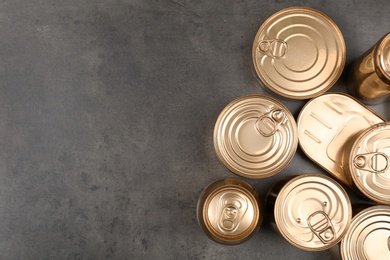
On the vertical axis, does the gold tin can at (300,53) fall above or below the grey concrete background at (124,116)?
above

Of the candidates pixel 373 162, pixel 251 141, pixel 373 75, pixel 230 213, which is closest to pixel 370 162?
pixel 373 162

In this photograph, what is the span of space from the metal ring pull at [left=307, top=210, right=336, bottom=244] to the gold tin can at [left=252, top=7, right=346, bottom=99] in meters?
0.53

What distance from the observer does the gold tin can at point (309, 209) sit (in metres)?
1.58

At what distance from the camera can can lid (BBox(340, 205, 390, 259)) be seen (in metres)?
1.65

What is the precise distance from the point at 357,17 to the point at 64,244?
1804 millimetres

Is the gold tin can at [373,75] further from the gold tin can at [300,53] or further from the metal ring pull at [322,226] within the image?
the metal ring pull at [322,226]

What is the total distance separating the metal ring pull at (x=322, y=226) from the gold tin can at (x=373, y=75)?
598 millimetres

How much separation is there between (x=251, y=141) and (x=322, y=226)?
451 mm

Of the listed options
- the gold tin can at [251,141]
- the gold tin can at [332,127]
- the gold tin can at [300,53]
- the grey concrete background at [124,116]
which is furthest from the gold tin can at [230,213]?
the gold tin can at [300,53]

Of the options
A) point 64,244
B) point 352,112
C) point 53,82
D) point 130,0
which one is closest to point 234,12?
point 130,0

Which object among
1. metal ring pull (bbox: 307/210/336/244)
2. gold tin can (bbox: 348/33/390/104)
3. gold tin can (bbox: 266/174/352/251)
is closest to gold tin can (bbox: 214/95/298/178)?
gold tin can (bbox: 266/174/352/251)

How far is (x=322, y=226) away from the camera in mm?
1571

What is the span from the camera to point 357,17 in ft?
6.27

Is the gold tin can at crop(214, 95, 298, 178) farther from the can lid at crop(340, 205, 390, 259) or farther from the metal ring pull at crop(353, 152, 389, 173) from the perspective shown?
the can lid at crop(340, 205, 390, 259)
